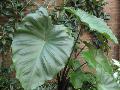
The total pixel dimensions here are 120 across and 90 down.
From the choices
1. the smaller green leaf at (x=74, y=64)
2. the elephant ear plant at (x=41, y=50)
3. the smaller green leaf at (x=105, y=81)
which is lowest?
the smaller green leaf at (x=105, y=81)

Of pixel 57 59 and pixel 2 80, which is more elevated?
pixel 57 59

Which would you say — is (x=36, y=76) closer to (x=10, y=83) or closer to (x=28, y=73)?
(x=28, y=73)

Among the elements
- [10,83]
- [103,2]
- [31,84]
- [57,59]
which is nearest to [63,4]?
[103,2]

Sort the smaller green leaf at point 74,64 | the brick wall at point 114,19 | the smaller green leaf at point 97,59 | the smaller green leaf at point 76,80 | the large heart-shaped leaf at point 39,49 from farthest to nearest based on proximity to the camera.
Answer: the brick wall at point 114,19
the smaller green leaf at point 74,64
the smaller green leaf at point 76,80
the smaller green leaf at point 97,59
the large heart-shaped leaf at point 39,49

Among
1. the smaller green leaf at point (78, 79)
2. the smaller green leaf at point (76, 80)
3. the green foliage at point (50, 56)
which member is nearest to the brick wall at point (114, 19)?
the green foliage at point (50, 56)

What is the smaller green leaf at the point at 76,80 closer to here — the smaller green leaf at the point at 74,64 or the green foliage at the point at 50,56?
the green foliage at the point at 50,56

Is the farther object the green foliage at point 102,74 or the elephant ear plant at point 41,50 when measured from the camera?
the green foliage at point 102,74

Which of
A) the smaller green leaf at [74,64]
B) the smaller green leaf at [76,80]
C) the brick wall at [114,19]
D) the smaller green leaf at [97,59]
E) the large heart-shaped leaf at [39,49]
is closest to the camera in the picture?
the large heart-shaped leaf at [39,49]

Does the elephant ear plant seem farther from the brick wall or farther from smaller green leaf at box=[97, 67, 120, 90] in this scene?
the brick wall

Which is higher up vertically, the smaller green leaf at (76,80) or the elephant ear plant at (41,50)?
the elephant ear plant at (41,50)
